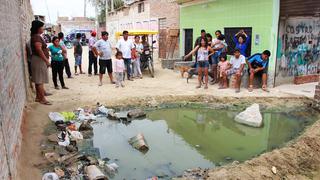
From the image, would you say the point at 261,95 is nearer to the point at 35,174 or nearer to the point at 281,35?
the point at 281,35

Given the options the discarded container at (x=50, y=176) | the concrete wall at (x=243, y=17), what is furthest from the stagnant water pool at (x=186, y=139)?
the concrete wall at (x=243, y=17)

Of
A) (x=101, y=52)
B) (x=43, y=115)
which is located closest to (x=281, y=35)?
(x=101, y=52)

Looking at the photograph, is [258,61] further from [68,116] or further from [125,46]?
[68,116]

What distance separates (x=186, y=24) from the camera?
15.5m

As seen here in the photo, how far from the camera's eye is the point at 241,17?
1108 cm

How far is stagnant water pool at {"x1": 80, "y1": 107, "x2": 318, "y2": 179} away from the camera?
5000 millimetres

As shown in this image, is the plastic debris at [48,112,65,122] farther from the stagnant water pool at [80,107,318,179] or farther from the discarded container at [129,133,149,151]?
the discarded container at [129,133,149,151]

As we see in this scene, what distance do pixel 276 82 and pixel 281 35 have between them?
1.44 meters

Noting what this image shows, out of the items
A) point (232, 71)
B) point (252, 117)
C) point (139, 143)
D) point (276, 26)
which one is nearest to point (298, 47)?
point (276, 26)

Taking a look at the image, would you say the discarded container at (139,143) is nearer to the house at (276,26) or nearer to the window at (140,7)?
the house at (276,26)


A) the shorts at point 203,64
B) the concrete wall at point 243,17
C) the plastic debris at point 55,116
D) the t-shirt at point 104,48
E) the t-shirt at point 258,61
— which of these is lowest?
the plastic debris at point 55,116

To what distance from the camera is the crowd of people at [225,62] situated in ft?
30.9

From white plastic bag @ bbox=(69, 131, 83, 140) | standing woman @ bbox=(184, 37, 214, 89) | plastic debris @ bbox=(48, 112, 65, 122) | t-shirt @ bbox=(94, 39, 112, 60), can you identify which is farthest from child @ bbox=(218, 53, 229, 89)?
white plastic bag @ bbox=(69, 131, 83, 140)

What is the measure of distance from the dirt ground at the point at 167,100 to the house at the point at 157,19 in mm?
3942
